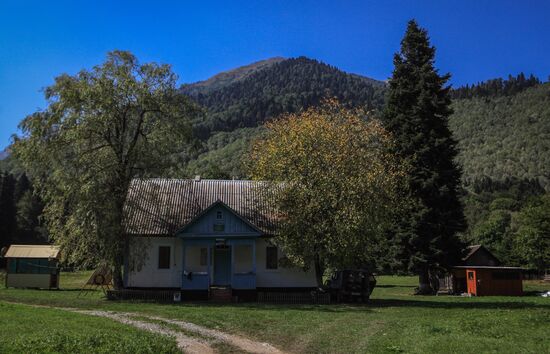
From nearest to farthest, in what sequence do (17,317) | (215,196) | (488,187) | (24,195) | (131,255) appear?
1. (17,317)
2. (131,255)
3. (215,196)
4. (24,195)
5. (488,187)

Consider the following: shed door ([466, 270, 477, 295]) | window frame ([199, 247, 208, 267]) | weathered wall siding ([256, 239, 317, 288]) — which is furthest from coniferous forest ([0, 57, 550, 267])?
window frame ([199, 247, 208, 267])

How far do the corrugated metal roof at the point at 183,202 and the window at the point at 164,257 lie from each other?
1291mm

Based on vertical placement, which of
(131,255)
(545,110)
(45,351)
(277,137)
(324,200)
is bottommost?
(45,351)

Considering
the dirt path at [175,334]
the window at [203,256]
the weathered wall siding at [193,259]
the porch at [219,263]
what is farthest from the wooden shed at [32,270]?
the dirt path at [175,334]

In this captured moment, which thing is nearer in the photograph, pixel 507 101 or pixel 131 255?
pixel 131 255

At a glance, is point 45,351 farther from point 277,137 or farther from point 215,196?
point 215,196

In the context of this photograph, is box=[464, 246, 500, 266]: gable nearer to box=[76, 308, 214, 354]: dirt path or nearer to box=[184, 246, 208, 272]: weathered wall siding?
box=[184, 246, 208, 272]: weathered wall siding

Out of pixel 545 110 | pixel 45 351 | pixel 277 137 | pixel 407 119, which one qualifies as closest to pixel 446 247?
pixel 407 119

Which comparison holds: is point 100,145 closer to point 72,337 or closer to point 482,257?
point 72,337

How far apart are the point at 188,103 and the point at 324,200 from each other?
32.3 feet

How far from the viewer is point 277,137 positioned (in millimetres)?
29625

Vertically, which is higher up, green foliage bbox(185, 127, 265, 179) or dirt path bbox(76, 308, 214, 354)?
green foliage bbox(185, 127, 265, 179)

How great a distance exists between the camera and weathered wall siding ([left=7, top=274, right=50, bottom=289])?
3578cm

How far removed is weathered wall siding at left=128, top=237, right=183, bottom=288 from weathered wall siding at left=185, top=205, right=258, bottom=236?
6.95 feet
